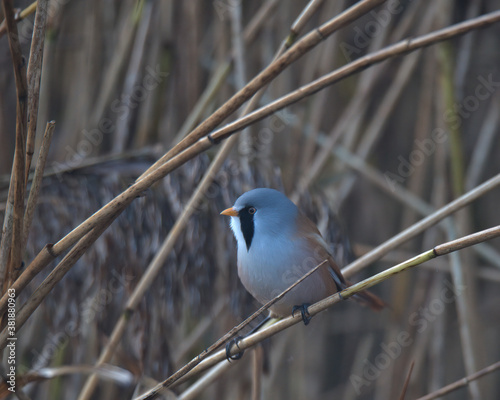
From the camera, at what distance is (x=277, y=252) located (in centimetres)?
180

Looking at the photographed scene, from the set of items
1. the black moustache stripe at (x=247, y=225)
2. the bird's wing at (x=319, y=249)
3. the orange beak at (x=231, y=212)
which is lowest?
the bird's wing at (x=319, y=249)

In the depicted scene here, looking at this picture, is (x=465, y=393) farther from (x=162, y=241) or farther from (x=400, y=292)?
(x=162, y=241)

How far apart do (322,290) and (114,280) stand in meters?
0.72

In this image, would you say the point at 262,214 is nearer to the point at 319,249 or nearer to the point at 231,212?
the point at 231,212

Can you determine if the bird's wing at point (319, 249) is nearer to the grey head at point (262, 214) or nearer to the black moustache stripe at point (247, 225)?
the grey head at point (262, 214)

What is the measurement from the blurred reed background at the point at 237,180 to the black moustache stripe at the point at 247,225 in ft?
0.47

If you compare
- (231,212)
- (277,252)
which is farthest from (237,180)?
(277,252)

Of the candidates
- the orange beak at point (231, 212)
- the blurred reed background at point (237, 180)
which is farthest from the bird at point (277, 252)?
the blurred reed background at point (237, 180)

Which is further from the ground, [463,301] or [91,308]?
[91,308]

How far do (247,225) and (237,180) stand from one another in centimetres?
24

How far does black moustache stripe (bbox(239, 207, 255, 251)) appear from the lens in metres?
1.85

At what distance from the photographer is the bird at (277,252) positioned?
1.77 meters

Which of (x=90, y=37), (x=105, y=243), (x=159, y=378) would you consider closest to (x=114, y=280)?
(x=105, y=243)

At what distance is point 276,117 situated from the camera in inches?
122
